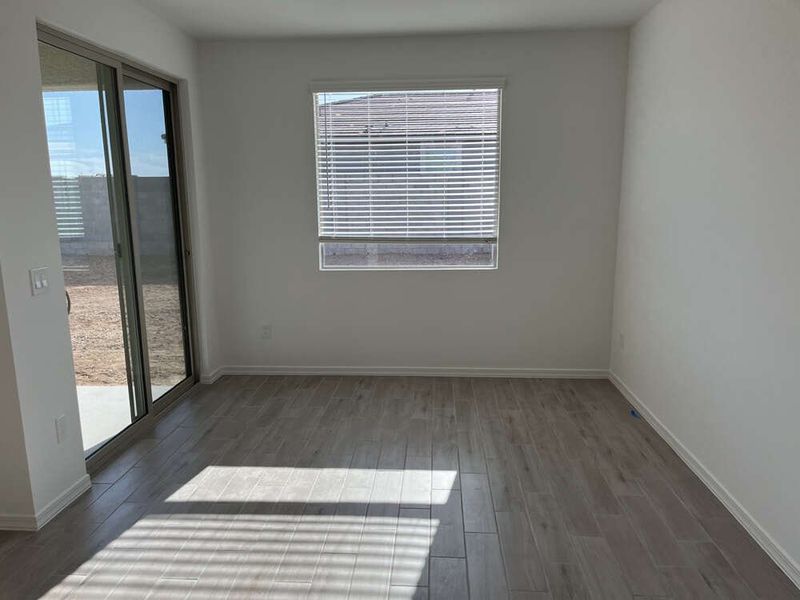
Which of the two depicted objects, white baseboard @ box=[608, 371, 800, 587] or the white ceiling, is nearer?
white baseboard @ box=[608, 371, 800, 587]

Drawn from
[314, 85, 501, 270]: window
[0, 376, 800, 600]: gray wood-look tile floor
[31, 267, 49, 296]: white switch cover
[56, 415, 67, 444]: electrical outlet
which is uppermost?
[314, 85, 501, 270]: window

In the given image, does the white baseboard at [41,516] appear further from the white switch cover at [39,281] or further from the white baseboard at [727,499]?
the white baseboard at [727,499]

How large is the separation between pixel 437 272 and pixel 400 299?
38cm

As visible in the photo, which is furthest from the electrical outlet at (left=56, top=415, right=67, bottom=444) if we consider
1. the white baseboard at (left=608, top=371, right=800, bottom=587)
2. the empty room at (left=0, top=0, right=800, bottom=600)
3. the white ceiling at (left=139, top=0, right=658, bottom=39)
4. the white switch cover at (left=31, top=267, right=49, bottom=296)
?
the white baseboard at (left=608, top=371, right=800, bottom=587)

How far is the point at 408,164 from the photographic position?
427 centimetres

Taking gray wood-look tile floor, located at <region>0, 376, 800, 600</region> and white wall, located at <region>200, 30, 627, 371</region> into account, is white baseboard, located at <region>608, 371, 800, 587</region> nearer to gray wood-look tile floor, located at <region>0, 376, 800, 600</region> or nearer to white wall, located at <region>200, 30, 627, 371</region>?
gray wood-look tile floor, located at <region>0, 376, 800, 600</region>

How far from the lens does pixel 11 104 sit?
7.39 ft

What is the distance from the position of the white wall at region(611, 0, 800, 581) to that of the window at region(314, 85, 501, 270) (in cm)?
113

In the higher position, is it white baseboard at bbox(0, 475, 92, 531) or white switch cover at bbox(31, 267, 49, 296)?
white switch cover at bbox(31, 267, 49, 296)

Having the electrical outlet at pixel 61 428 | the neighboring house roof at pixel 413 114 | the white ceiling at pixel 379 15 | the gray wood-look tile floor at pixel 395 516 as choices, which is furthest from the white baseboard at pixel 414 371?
the white ceiling at pixel 379 15

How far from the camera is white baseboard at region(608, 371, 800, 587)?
213 cm

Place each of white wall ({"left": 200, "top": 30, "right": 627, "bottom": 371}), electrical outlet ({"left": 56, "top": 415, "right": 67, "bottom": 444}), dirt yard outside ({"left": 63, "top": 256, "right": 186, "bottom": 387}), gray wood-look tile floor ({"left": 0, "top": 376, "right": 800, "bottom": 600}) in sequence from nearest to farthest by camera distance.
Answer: gray wood-look tile floor ({"left": 0, "top": 376, "right": 800, "bottom": 600}), electrical outlet ({"left": 56, "top": 415, "right": 67, "bottom": 444}), dirt yard outside ({"left": 63, "top": 256, "right": 186, "bottom": 387}), white wall ({"left": 200, "top": 30, "right": 627, "bottom": 371})

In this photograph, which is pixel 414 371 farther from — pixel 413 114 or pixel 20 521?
pixel 20 521

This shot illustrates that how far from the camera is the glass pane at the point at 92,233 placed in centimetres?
274
